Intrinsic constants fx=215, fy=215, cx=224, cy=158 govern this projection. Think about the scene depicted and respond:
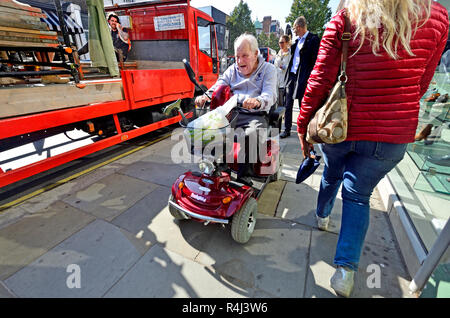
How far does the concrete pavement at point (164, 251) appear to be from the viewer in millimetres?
1688

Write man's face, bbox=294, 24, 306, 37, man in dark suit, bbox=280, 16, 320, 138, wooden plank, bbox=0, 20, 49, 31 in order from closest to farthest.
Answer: wooden plank, bbox=0, 20, 49, 31 < man in dark suit, bbox=280, 16, 320, 138 < man's face, bbox=294, 24, 306, 37

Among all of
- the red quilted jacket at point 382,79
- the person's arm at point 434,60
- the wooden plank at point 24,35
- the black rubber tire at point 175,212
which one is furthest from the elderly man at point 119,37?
the person's arm at point 434,60

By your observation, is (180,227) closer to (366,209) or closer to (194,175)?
(194,175)

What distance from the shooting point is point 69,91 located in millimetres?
2895

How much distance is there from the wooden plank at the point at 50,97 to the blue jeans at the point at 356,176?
10.5ft

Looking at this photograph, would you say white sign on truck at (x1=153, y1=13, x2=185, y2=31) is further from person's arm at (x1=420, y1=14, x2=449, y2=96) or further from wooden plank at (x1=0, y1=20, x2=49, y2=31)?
person's arm at (x1=420, y1=14, x2=449, y2=96)

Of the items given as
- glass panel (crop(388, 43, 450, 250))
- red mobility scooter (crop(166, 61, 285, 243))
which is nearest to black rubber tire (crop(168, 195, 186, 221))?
red mobility scooter (crop(166, 61, 285, 243))

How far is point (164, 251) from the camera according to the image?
2023 mm

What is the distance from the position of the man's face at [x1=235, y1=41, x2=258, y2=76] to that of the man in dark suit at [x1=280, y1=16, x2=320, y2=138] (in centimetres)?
230

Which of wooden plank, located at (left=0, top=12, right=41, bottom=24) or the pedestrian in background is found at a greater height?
wooden plank, located at (left=0, top=12, right=41, bottom=24)

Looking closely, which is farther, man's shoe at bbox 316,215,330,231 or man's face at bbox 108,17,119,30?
man's face at bbox 108,17,119,30

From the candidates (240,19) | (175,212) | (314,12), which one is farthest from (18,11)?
(240,19)

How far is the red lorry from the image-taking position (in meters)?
2.57

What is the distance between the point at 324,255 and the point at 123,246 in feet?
6.23
